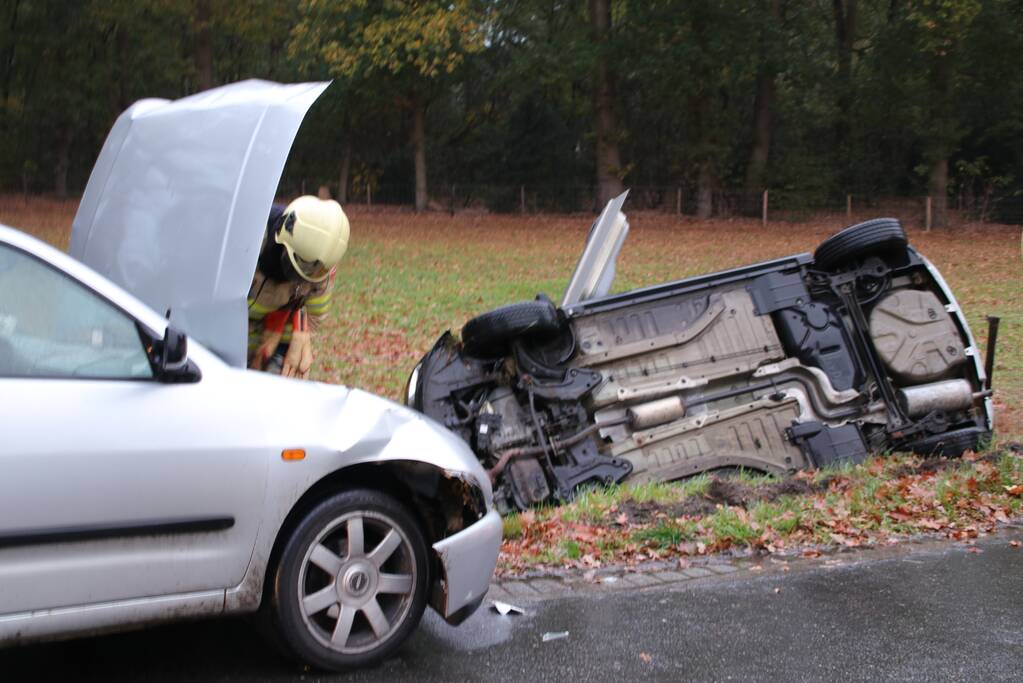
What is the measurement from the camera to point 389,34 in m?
37.1

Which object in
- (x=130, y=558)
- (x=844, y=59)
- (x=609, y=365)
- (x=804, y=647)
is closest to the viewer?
(x=130, y=558)

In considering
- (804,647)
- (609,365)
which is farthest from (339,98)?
(804,647)

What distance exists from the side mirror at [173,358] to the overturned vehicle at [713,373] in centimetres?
320

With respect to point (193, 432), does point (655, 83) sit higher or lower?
higher

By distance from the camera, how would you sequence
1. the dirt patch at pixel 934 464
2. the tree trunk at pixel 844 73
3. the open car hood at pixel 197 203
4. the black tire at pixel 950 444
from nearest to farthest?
the open car hood at pixel 197 203 → the dirt patch at pixel 934 464 → the black tire at pixel 950 444 → the tree trunk at pixel 844 73

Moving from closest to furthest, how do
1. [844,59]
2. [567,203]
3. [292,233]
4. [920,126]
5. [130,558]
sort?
1. [130,558]
2. [292,233]
3. [920,126]
4. [844,59]
5. [567,203]

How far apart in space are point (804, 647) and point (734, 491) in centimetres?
213

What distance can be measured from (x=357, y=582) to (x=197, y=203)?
1955 millimetres

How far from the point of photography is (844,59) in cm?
4075

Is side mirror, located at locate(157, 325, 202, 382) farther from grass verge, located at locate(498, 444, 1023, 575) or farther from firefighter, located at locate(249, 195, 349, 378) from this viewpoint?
grass verge, located at locate(498, 444, 1023, 575)

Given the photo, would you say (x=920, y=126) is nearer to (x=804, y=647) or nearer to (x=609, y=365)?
(x=609, y=365)

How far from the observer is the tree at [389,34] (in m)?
Result: 36.6

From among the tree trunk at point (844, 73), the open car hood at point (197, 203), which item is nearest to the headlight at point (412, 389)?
the open car hood at point (197, 203)

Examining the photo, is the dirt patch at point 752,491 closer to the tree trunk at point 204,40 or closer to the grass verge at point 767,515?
the grass verge at point 767,515
